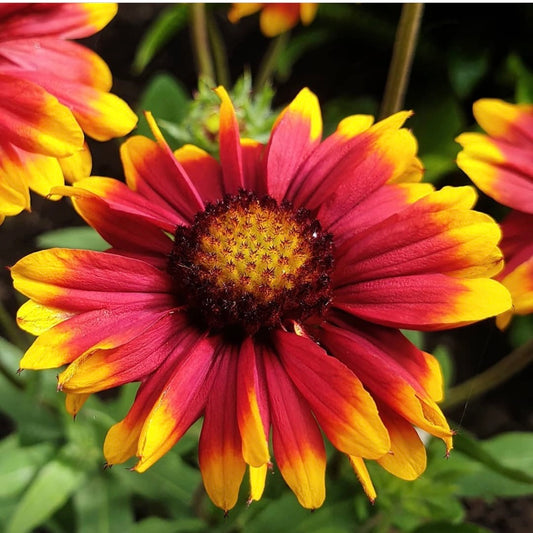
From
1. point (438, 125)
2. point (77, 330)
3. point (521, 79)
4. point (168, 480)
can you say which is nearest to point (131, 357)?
point (77, 330)

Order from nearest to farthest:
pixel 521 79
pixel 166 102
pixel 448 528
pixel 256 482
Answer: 1. pixel 256 482
2. pixel 448 528
3. pixel 166 102
4. pixel 521 79

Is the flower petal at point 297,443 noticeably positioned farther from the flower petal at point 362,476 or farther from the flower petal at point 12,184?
the flower petal at point 12,184

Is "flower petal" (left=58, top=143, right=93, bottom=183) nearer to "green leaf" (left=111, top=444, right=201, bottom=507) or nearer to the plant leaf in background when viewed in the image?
"green leaf" (left=111, top=444, right=201, bottom=507)

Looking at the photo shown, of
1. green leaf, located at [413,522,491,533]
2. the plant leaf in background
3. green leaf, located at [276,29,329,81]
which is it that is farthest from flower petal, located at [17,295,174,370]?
green leaf, located at [276,29,329,81]

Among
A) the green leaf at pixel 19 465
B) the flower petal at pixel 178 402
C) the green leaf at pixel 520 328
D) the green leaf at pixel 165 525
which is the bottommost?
the green leaf at pixel 520 328

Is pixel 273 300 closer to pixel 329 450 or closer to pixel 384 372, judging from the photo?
pixel 384 372

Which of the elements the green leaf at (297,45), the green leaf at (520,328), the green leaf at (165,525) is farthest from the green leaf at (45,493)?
the green leaf at (297,45)
